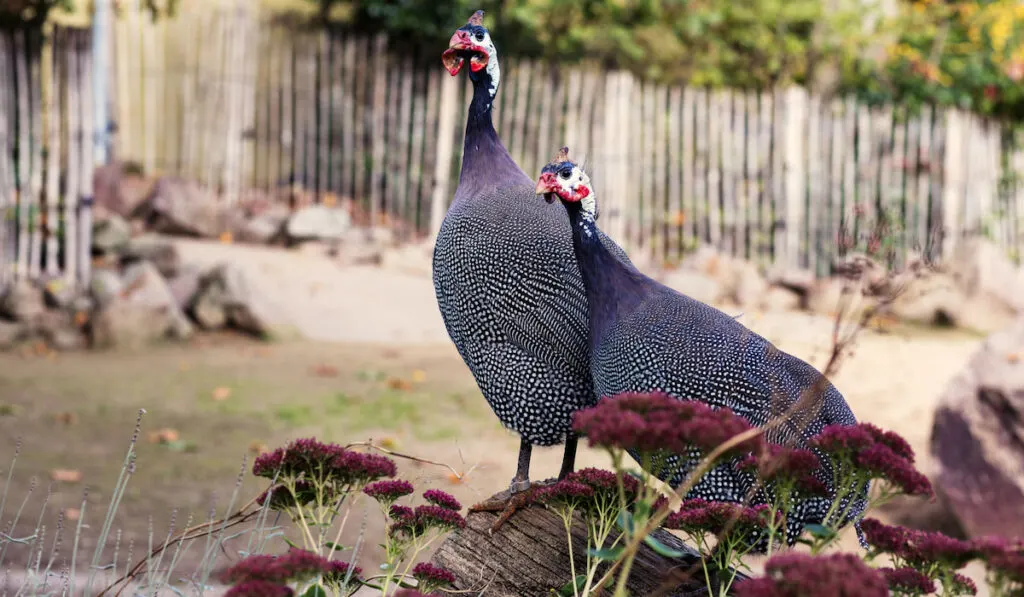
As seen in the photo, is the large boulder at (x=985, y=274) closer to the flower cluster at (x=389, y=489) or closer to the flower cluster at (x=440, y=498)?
the flower cluster at (x=440, y=498)

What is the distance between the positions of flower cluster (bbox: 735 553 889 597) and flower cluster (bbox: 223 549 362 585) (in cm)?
55

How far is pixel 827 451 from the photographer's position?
1.51 m

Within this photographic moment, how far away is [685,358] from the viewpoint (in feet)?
7.14

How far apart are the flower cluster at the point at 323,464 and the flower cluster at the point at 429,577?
16cm

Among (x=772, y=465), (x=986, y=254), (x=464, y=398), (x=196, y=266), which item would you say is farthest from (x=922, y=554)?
(x=986, y=254)

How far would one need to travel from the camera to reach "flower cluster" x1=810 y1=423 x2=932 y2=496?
56.1 inches

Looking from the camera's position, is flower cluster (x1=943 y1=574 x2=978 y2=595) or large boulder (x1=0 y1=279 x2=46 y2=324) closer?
flower cluster (x1=943 y1=574 x2=978 y2=595)

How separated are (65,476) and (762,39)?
941 cm

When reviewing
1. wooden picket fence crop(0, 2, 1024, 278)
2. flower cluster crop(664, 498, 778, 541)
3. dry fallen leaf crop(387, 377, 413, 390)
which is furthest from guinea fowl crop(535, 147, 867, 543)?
wooden picket fence crop(0, 2, 1024, 278)

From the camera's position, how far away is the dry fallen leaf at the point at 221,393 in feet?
21.7

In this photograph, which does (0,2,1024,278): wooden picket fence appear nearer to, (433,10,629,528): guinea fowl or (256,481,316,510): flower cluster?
(433,10,629,528): guinea fowl

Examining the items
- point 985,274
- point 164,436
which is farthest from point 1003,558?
point 985,274

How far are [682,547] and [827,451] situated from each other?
2.77 feet

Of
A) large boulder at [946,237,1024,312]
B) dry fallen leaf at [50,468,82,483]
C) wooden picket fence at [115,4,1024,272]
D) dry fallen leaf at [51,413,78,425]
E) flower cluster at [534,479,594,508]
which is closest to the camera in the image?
flower cluster at [534,479,594,508]
